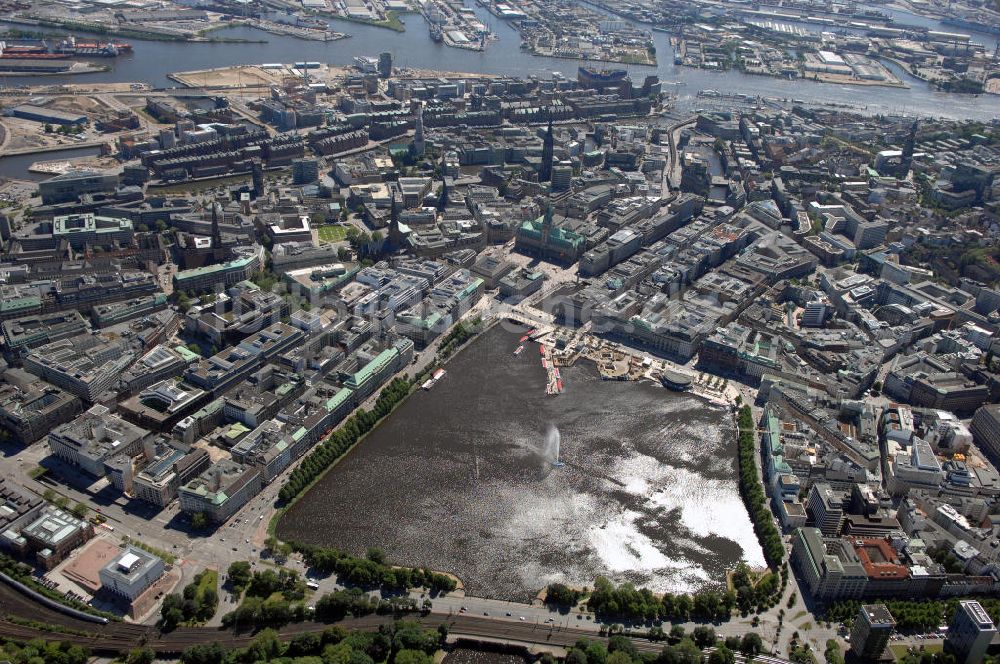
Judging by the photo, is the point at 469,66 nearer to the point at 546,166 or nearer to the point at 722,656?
the point at 546,166

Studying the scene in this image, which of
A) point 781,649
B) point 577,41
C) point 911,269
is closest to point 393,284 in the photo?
point 781,649

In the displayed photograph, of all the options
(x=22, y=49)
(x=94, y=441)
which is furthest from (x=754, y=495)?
(x=22, y=49)

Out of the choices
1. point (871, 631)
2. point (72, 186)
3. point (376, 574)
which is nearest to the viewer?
point (871, 631)

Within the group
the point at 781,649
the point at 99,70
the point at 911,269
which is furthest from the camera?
the point at 99,70

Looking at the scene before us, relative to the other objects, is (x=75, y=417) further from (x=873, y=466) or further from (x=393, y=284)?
(x=873, y=466)

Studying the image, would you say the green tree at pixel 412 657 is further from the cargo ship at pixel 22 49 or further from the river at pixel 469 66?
the cargo ship at pixel 22 49
